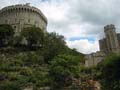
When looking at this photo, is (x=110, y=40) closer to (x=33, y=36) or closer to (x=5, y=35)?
(x=33, y=36)

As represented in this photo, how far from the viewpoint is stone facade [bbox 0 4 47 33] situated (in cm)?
6606

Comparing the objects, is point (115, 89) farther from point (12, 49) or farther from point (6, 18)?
point (6, 18)

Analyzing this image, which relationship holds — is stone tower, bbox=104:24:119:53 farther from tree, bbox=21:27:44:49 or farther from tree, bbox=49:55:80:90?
tree, bbox=49:55:80:90

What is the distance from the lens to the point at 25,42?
192 feet

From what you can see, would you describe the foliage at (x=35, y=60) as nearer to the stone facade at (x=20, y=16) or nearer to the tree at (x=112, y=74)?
the tree at (x=112, y=74)

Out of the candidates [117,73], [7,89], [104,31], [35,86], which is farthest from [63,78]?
[104,31]

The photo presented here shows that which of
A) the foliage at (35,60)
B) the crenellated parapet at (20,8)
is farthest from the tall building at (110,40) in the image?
the foliage at (35,60)

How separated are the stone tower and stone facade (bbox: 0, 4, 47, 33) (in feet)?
61.0

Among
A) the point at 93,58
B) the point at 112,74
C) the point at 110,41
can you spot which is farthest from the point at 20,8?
the point at 112,74

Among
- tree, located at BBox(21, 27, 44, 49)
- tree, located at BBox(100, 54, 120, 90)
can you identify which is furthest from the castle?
Result: tree, located at BBox(100, 54, 120, 90)

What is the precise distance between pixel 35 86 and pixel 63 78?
3314mm

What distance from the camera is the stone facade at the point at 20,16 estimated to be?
6606cm

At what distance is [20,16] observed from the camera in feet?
219

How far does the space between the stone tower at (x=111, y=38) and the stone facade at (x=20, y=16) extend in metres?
18.6
